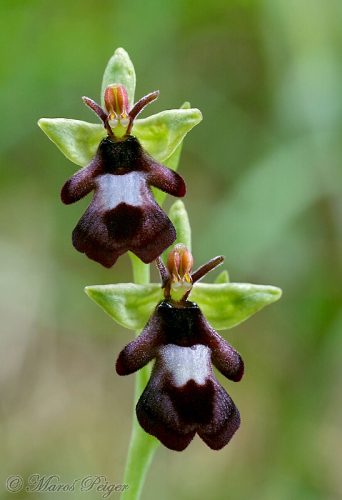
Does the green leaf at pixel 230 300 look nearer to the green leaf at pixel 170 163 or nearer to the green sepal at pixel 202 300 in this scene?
the green sepal at pixel 202 300

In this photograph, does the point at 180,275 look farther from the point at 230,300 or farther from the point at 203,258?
the point at 203,258

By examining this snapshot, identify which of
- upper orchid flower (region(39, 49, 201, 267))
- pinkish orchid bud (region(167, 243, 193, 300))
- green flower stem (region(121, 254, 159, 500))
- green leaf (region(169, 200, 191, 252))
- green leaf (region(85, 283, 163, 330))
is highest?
upper orchid flower (region(39, 49, 201, 267))

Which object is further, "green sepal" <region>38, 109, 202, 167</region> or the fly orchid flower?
"green sepal" <region>38, 109, 202, 167</region>

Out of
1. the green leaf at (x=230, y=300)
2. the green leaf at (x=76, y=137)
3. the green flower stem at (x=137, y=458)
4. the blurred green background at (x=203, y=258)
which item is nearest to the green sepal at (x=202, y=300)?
the green leaf at (x=230, y=300)

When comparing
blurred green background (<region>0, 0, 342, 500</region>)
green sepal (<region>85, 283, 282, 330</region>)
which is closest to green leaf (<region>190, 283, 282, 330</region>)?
green sepal (<region>85, 283, 282, 330</region>)

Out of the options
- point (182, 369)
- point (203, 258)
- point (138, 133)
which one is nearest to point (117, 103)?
point (138, 133)

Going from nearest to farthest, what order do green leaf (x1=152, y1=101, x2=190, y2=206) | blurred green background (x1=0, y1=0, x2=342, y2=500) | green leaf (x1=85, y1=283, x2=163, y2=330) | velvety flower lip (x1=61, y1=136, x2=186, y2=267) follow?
velvety flower lip (x1=61, y1=136, x2=186, y2=267)
green leaf (x1=85, y1=283, x2=163, y2=330)
green leaf (x1=152, y1=101, x2=190, y2=206)
blurred green background (x1=0, y1=0, x2=342, y2=500)

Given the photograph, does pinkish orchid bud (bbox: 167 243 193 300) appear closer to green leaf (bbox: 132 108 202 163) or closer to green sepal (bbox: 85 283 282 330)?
green sepal (bbox: 85 283 282 330)
